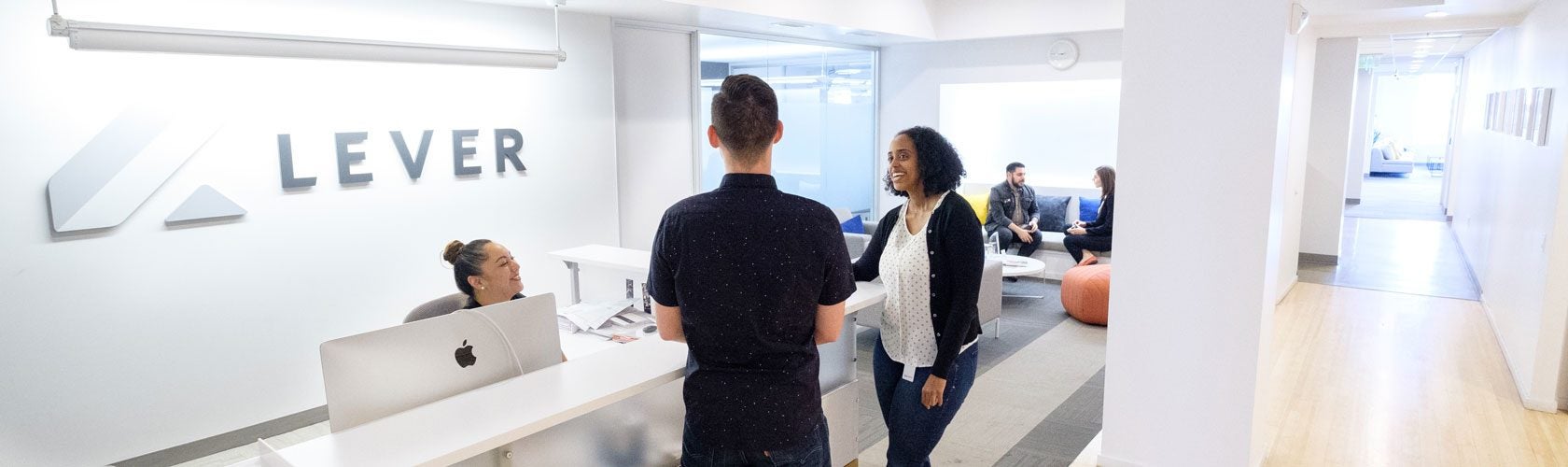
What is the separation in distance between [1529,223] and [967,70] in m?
4.74

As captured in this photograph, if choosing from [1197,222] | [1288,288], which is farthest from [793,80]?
[1197,222]

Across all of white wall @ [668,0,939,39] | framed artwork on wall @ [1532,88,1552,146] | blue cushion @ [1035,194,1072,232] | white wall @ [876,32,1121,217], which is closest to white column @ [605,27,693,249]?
white wall @ [668,0,939,39]

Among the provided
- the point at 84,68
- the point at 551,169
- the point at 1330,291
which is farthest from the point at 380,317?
the point at 1330,291

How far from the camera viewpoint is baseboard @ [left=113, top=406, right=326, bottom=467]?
406 cm

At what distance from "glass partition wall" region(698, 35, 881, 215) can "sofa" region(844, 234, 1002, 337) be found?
1669mm

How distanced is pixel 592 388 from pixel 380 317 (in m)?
3.26

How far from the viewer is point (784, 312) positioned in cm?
181

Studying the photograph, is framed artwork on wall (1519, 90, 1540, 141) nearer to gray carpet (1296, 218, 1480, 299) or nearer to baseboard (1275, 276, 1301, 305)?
baseboard (1275, 276, 1301, 305)

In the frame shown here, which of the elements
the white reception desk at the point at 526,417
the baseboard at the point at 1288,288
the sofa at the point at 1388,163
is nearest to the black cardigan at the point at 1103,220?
the baseboard at the point at 1288,288

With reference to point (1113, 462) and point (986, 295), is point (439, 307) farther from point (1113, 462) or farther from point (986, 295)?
point (986, 295)

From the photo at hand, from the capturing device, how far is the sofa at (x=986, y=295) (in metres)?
5.84

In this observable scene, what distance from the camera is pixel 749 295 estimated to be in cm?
177

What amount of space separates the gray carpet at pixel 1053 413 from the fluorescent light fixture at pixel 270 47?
7.46ft

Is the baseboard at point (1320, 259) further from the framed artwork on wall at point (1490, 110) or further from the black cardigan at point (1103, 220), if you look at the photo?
the black cardigan at point (1103, 220)
